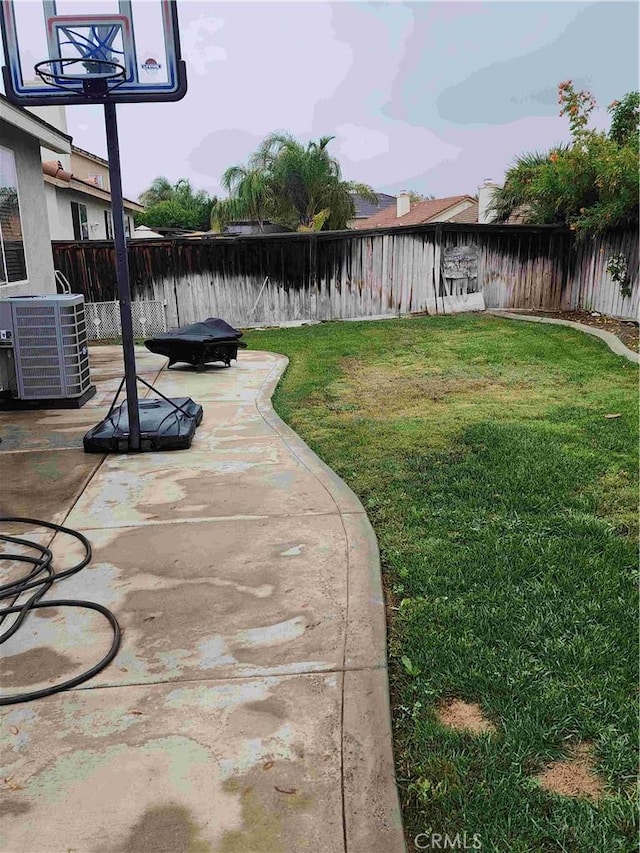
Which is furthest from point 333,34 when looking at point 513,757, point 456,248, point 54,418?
point 513,757

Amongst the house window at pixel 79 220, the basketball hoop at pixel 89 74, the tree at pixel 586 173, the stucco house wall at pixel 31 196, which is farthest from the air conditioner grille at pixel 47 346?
the house window at pixel 79 220

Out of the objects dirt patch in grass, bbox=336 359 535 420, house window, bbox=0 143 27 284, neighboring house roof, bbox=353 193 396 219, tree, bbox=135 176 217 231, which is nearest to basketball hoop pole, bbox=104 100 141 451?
dirt patch in grass, bbox=336 359 535 420

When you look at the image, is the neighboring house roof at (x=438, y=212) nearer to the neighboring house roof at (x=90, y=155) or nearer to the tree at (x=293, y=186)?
the tree at (x=293, y=186)

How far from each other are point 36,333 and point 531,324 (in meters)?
7.76

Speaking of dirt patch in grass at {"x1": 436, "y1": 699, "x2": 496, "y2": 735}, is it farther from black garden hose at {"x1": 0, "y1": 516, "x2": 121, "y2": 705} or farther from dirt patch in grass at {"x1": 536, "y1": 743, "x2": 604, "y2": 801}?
black garden hose at {"x1": 0, "y1": 516, "x2": 121, "y2": 705}

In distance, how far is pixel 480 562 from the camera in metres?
3.18

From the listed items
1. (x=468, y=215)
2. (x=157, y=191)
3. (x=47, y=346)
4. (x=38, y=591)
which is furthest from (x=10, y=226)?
(x=157, y=191)

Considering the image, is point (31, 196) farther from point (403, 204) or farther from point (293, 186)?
point (403, 204)

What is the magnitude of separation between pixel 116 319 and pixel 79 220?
7.58m

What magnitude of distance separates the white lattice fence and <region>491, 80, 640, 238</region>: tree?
23.8 ft

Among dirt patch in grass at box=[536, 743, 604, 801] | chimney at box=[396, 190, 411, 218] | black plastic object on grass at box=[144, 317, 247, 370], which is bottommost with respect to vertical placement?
dirt patch in grass at box=[536, 743, 604, 801]

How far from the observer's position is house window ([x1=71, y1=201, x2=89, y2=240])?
18219mm

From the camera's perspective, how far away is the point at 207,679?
2451 millimetres

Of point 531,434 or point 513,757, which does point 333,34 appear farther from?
point 513,757
